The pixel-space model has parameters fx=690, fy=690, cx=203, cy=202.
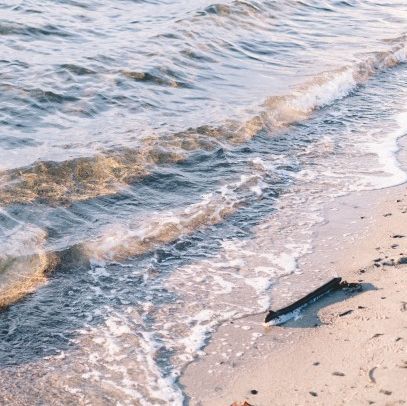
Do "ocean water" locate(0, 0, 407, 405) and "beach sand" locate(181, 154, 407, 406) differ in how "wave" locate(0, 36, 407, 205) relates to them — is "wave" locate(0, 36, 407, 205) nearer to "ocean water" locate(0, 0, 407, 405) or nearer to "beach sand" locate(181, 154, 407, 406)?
"ocean water" locate(0, 0, 407, 405)

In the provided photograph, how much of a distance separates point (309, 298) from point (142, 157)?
341cm

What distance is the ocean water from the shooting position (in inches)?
179

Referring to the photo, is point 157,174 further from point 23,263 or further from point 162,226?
point 23,263

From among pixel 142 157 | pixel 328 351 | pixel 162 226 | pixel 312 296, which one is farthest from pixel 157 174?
pixel 328 351

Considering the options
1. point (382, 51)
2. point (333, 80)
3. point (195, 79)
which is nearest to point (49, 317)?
point (195, 79)

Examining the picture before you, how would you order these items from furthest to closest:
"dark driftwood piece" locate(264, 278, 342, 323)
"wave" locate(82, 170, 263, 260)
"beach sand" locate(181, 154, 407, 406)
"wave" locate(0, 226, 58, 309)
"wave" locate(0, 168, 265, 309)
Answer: "wave" locate(82, 170, 263, 260) < "wave" locate(0, 168, 265, 309) < "wave" locate(0, 226, 58, 309) < "dark driftwood piece" locate(264, 278, 342, 323) < "beach sand" locate(181, 154, 407, 406)

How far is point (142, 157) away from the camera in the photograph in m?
7.73

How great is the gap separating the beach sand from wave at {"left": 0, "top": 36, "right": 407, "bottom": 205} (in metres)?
2.55

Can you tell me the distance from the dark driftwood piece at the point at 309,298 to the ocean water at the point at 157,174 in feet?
0.71

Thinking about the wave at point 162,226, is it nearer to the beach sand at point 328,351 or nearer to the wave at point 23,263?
the wave at point 23,263

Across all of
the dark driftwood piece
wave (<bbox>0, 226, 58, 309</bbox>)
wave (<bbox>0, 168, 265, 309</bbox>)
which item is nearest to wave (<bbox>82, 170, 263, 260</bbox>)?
wave (<bbox>0, 168, 265, 309</bbox>)

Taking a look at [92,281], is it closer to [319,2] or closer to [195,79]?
[195,79]

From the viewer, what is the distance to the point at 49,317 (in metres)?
4.78

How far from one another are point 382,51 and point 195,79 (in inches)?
177
